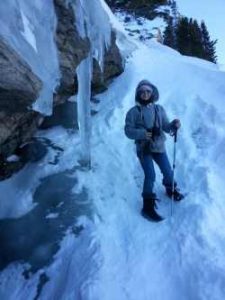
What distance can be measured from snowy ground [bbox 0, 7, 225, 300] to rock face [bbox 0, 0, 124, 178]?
0.80m

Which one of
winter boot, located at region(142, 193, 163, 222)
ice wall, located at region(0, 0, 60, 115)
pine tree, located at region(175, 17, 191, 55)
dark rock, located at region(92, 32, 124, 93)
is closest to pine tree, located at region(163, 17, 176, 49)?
pine tree, located at region(175, 17, 191, 55)

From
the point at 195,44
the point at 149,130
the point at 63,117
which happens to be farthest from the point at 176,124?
the point at 195,44

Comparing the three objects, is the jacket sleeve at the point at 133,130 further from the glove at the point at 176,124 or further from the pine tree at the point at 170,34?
the pine tree at the point at 170,34

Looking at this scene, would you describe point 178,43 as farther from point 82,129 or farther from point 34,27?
point 34,27

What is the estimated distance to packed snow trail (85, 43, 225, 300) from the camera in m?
5.32

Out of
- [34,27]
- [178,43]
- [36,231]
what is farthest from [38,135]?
[178,43]

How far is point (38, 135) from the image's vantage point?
974 centimetres

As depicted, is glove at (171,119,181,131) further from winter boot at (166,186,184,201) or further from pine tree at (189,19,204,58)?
pine tree at (189,19,204,58)

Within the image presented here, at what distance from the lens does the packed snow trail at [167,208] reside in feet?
17.5

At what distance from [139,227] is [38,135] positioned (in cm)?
411

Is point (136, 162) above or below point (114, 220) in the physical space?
above

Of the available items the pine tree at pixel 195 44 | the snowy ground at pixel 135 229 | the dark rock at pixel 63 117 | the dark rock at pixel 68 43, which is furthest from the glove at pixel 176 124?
the pine tree at pixel 195 44

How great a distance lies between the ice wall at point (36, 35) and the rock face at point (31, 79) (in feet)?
0.63

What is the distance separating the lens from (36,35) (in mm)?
6156
